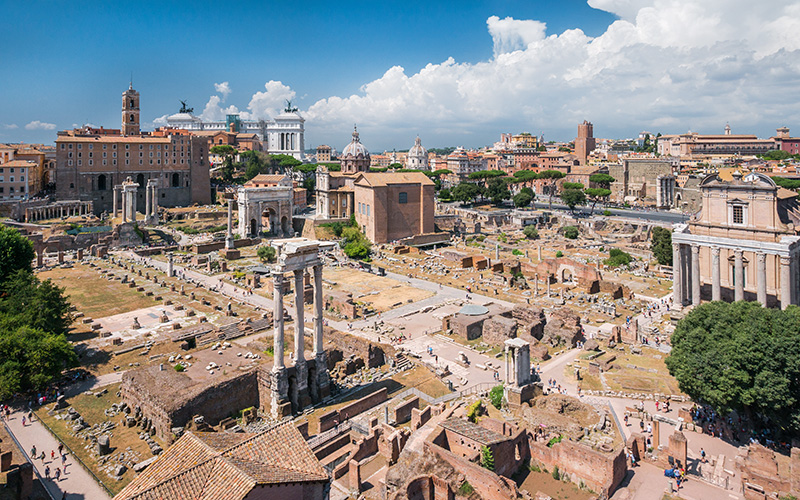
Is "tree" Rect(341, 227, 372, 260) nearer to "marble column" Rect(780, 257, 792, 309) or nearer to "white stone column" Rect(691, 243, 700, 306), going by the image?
"white stone column" Rect(691, 243, 700, 306)

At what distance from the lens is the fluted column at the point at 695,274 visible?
36.3m

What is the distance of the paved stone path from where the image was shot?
60.8ft

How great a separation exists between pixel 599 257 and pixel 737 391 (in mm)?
41765

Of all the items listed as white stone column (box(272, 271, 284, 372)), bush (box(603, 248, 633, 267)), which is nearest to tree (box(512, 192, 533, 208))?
bush (box(603, 248, 633, 267))

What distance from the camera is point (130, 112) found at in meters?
100

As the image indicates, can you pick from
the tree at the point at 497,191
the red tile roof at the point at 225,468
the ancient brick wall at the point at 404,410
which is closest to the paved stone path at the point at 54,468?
the red tile roof at the point at 225,468

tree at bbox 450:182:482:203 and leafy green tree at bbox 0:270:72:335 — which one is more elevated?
tree at bbox 450:182:482:203

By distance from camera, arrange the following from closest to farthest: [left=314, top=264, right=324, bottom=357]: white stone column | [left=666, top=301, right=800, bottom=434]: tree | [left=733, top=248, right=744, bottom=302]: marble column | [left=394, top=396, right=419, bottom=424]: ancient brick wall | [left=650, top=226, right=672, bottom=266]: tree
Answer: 1. [left=666, top=301, right=800, bottom=434]: tree
2. [left=394, top=396, right=419, bottom=424]: ancient brick wall
3. [left=314, top=264, right=324, bottom=357]: white stone column
4. [left=733, top=248, right=744, bottom=302]: marble column
5. [left=650, top=226, right=672, bottom=266]: tree

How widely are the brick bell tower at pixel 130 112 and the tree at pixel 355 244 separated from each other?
57.2m

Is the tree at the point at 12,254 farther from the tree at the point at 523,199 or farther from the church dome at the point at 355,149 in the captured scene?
the tree at the point at 523,199

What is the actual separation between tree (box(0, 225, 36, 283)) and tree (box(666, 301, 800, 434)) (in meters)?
43.3

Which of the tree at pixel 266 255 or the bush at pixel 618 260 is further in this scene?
the tree at pixel 266 255

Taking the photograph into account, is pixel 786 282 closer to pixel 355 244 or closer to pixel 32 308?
pixel 355 244

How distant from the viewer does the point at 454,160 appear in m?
146
